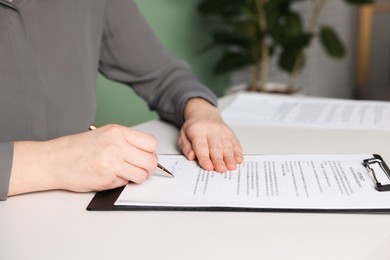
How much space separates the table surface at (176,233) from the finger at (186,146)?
20 cm

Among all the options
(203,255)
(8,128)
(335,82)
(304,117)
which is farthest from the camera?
(335,82)

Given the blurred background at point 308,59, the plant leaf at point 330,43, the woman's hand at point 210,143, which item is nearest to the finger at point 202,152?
the woman's hand at point 210,143

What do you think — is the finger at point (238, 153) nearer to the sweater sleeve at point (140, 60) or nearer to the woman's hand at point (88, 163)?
the woman's hand at point (88, 163)

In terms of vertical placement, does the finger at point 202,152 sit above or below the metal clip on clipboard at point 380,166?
below

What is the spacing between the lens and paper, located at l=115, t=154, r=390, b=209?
66cm

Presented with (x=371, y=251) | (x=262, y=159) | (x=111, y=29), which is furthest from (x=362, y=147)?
(x=111, y=29)

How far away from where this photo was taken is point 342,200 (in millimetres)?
662

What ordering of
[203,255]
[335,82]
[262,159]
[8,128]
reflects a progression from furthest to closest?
[335,82]
[8,128]
[262,159]
[203,255]

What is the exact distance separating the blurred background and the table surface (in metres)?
0.91

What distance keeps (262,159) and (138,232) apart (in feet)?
0.96

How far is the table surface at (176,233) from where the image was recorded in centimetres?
56

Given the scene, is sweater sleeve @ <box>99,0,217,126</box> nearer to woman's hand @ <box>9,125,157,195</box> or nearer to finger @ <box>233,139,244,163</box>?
finger @ <box>233,139,244,163</box>

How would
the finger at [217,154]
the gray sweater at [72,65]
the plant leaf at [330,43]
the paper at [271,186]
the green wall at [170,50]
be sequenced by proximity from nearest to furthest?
the paper at [271,186], the finger at [217,154], the gray sweater at [72,65], the green wall at [170,50], the plant leaf at [330,43]

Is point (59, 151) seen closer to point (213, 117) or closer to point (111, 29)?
point (213, 117)
